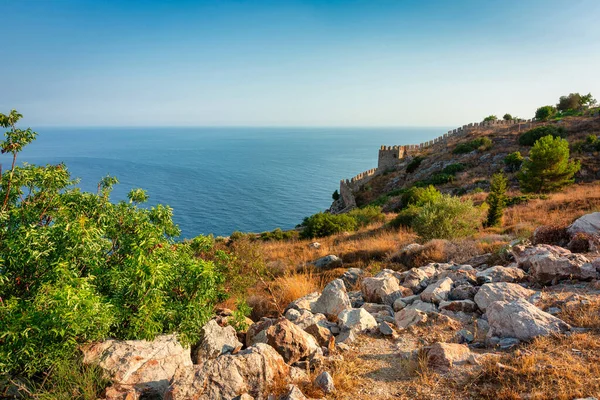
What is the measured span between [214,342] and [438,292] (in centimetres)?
463

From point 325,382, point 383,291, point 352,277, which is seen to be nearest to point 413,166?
point 352,277

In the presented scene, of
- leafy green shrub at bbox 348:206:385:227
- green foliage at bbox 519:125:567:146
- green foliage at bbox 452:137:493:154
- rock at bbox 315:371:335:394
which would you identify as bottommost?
leafy green shrub at bbox 348:206:385:227

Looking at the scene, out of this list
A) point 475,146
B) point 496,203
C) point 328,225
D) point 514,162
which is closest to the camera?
point 496,203

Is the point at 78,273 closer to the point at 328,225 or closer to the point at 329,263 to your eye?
the point at 329,263

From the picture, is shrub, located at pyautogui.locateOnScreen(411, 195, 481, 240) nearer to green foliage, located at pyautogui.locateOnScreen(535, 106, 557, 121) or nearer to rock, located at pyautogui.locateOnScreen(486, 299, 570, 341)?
rock, located at pyautogui.locateOnScreen(486, 299, 570, 341)

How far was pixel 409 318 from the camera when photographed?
21.0 ft

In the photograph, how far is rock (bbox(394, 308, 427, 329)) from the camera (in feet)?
20.5

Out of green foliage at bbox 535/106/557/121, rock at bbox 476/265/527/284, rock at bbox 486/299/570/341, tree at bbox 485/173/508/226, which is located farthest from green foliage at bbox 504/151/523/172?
rock at bbox 486/299/570/341

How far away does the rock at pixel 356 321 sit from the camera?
20.2 feet

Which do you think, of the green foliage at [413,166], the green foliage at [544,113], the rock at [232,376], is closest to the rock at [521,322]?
the rock at [232,376]

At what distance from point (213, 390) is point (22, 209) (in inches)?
144

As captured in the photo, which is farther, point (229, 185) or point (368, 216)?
point (229, 185)

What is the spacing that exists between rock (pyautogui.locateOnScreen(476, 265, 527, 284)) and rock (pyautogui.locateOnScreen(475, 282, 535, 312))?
2.79 ft

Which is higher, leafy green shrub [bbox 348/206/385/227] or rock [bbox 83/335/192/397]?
rock [bbox 83/335/192/397]
